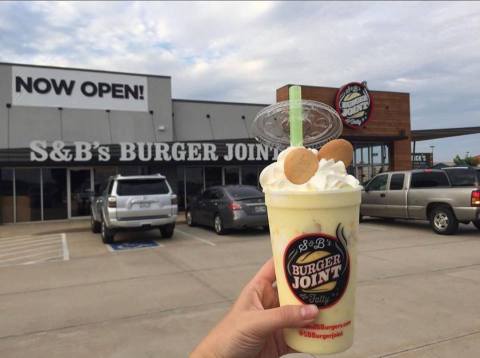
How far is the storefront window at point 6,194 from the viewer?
18.2 metres

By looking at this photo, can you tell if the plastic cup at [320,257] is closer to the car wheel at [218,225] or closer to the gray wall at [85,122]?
the car wheel at [218,225]

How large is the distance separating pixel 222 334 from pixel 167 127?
2092cm

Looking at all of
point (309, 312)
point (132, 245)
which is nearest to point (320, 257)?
point (309, 312)

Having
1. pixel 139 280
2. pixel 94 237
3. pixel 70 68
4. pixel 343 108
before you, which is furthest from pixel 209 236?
pixel 70 68

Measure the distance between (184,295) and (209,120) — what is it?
Answer: 17979 millimetres

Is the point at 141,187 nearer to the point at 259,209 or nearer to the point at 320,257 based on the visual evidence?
the point at 259,209

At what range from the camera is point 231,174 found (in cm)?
2216

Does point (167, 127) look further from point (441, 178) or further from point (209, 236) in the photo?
point (441, 178)

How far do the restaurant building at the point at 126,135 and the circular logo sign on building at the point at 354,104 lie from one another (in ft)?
0.17

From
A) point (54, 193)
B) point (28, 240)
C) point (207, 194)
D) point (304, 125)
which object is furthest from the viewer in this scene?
point (54, 193)

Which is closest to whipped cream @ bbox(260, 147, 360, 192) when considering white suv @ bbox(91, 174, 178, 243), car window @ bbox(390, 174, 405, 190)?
white suv @ bbox(91, 174, 178, 243)

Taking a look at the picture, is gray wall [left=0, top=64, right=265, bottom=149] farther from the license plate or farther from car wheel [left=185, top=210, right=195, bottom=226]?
the license plate

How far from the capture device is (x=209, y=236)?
12.3 meters

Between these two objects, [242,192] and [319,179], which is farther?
[242,192]
